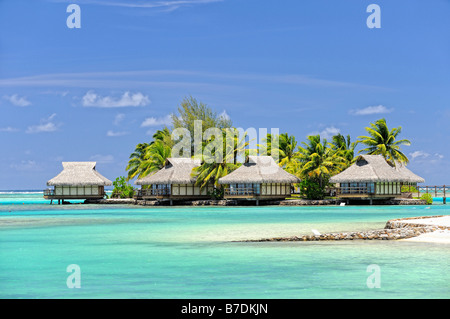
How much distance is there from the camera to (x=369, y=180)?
45094mm

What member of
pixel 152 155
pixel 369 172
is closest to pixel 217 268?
pixel 369 172

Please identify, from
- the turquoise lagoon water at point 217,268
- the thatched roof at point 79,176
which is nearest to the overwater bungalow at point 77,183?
the thatched roof at point 79,176

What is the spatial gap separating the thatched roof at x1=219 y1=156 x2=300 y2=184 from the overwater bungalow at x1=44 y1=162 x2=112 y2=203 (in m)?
13.0

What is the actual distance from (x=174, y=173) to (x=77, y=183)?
944cm

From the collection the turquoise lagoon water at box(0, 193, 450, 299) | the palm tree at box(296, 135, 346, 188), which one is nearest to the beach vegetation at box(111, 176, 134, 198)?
the palm tree at box(296, 135, 346, 188)

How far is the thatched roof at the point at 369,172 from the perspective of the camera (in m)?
45.3

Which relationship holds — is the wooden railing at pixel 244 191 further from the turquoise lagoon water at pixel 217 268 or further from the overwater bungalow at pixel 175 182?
the turquoise lagoon water at pixel 217 268

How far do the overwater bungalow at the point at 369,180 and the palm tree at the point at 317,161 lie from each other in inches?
50.9

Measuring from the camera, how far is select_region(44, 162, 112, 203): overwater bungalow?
52191 mm

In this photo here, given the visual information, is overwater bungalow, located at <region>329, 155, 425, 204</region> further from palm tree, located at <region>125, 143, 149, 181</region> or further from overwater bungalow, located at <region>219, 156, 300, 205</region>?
palm tree, located at <region>125, 143, 149, 181</region>

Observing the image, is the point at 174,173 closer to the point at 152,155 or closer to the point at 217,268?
the point at 152,155
